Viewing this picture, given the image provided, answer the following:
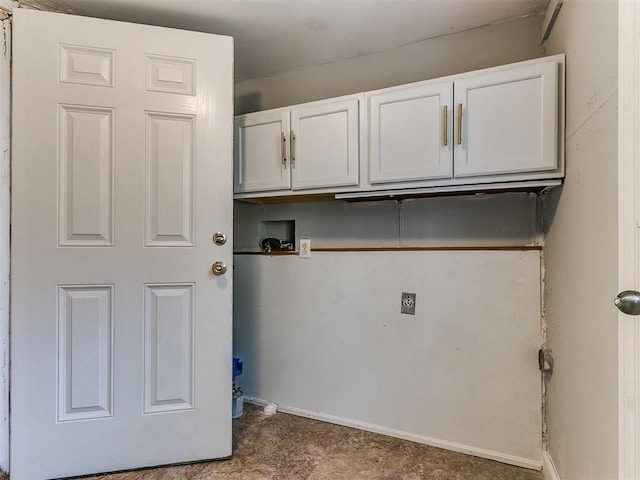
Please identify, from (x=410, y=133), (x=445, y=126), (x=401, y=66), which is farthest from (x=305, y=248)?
(x=401, y=66)

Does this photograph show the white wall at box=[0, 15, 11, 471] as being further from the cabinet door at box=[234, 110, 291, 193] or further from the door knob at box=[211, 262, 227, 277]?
the cabinet door at box=[234, 110, 291, 193]

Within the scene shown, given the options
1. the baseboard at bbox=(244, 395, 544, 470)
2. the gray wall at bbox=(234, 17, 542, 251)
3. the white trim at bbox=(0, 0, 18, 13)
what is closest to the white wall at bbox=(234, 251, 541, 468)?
the baseboard at bbox=(244, 395, 544, 470)

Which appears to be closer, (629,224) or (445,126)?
(629,224)

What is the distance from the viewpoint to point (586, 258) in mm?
1120

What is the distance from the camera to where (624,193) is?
0.80 meters

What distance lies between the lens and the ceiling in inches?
62.9

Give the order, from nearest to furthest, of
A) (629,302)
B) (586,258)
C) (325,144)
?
(629,302), (586,258), (325,144)

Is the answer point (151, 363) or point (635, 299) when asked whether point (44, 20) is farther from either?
point (635, 299)

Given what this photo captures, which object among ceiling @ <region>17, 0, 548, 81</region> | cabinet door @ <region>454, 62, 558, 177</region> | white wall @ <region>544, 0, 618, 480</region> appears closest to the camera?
white wall @ <region>544, 0, 618, 480</region>

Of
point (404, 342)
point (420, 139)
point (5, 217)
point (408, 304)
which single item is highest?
point (420, 139)

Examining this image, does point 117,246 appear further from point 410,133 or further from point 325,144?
point 410,133

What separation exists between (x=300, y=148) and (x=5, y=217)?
1.29m

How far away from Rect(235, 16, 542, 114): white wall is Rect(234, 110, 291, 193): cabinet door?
1.27 ft

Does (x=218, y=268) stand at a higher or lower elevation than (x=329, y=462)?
higher
